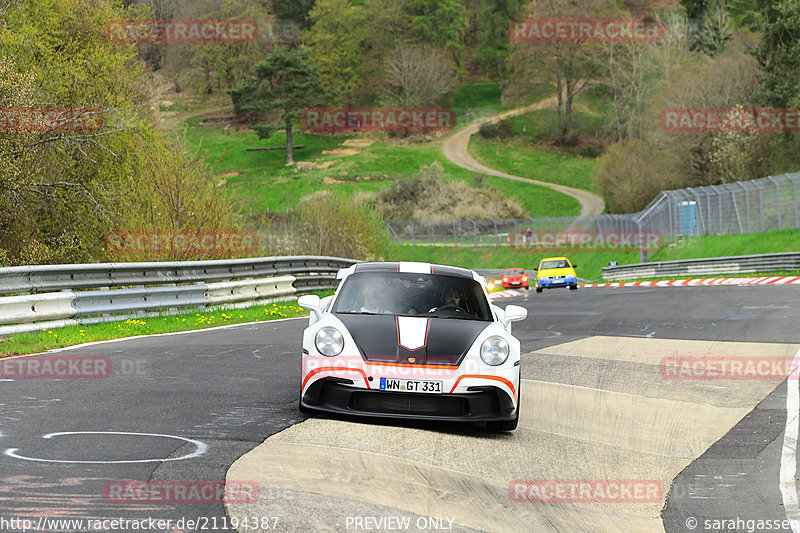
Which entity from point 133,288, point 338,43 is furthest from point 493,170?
point 133,288

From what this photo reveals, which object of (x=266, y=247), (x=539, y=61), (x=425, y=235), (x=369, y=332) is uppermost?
(x=539, y=61)

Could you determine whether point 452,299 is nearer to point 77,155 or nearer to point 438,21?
point 77,155

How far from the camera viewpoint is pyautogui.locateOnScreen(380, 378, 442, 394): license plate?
298 inches

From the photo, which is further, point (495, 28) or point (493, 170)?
point (495, 28)

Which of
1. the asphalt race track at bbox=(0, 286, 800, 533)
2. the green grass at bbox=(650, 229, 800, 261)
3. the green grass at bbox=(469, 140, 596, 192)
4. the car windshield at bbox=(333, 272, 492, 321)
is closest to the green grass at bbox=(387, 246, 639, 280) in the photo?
the green grass at bbox=(650, 229, 800, 261)

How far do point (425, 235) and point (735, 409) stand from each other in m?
69.4

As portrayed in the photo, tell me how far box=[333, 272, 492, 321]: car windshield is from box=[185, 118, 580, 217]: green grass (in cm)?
7808

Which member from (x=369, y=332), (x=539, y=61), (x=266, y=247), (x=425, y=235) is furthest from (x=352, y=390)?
(x=539, y=61)

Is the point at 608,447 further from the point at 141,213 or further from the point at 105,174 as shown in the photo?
the point at 105,174

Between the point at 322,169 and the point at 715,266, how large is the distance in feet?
228

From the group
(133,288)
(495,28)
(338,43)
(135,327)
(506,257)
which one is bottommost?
(506,257)

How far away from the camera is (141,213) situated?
74.1ft

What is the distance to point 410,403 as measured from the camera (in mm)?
7605

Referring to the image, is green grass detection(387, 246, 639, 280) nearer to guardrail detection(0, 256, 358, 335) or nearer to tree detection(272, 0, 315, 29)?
guardrail detection(0, 256, 358, 335)
